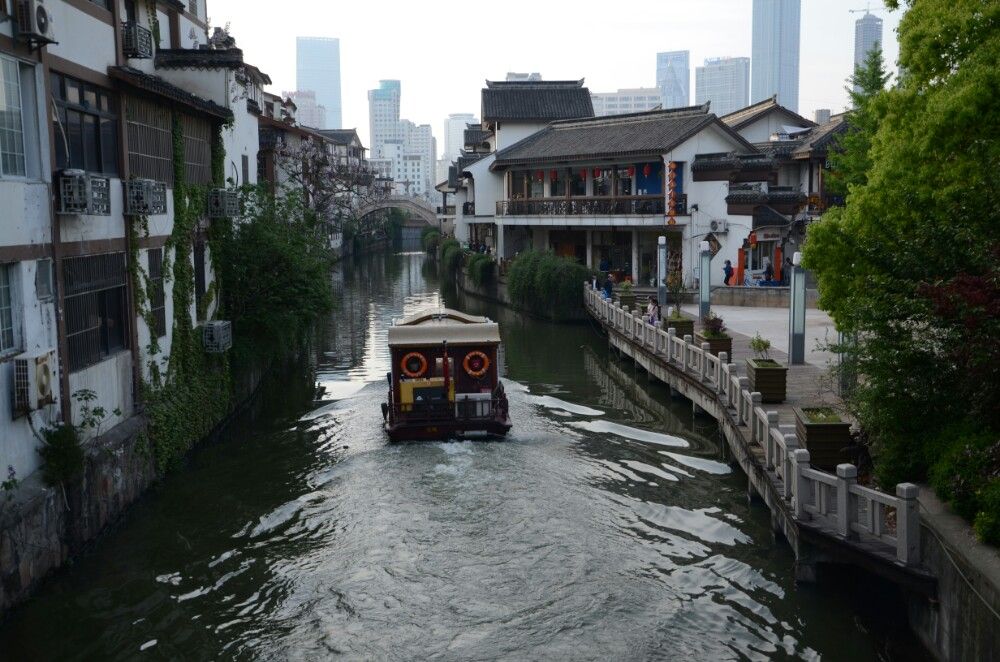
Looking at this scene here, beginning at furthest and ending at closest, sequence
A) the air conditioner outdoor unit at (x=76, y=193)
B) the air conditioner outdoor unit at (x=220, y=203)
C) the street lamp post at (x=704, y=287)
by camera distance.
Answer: the street lamp post at (x=704, y=287) → the air conditioner outdoor unit at (x=220, y=203) → the air conditioner outdoor unit at (x=76, y=193)

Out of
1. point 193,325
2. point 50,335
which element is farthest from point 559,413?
point 50,335

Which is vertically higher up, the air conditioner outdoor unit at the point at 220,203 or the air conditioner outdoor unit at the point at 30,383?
the air conditioner outdoor unit at the point at 220,203

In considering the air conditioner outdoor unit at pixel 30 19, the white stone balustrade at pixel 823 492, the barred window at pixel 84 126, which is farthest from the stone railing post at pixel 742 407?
the air conditioner outdoor unit at pixel 30 19

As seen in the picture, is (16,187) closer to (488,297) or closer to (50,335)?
(50,335)

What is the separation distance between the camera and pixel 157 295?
17.0 meters

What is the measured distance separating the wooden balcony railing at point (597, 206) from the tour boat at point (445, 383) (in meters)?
21.6

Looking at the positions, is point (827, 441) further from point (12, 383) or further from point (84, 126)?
point (84, 126)

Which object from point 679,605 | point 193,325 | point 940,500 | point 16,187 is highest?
point 16,187

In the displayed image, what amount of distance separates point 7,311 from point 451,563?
6.30 metres

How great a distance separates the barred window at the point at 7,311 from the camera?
11.6m

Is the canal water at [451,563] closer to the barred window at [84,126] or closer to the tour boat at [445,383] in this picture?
the tour boat at [445,383]

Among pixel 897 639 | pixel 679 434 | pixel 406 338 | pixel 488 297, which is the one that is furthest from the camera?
pixel 488 297

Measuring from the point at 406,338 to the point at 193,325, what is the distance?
4194 millimetres

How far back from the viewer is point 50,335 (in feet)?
41.3
